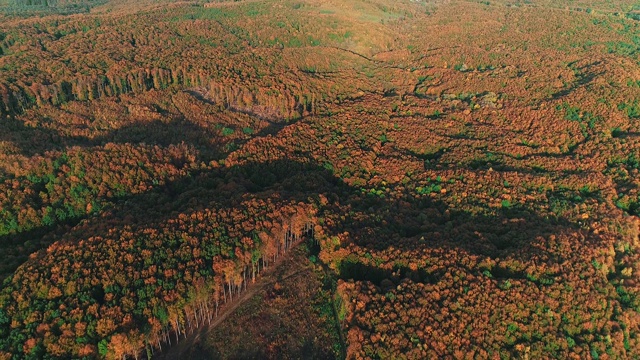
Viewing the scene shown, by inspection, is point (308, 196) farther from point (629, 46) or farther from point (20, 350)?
point (629, 46)

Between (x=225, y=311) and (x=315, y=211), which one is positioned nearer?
(x=225, y=311)

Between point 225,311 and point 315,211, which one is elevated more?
point 315,211

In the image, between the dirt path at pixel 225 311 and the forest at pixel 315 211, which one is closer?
the forest at pixel 315 211

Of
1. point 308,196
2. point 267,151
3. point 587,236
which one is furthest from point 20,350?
point 587,236

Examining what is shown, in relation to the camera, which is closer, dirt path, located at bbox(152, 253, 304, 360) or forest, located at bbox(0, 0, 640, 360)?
forest, located at bbox(0, 0, 640, 360)

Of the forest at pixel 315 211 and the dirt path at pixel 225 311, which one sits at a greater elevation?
the forest at pixel 315 211

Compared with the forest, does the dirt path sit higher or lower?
lower

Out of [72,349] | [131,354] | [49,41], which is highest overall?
[49,41]

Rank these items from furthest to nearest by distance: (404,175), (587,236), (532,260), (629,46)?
(629,46)
(404,175)
(587,236)
(532,260)
